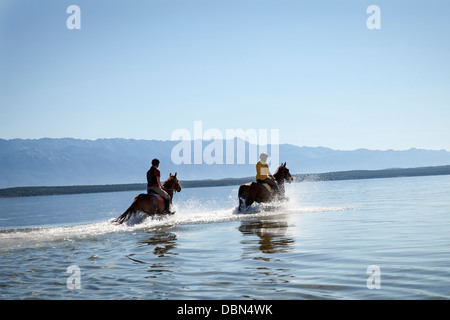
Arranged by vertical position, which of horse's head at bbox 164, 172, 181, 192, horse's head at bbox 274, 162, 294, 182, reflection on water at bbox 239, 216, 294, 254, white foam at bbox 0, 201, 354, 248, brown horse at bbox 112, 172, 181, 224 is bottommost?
white foam at bbox 0, 201, 354, 248

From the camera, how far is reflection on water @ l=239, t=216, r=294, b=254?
11.2 meters

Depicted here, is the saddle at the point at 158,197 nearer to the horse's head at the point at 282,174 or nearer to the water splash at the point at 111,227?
the water splash at the point at 111,227

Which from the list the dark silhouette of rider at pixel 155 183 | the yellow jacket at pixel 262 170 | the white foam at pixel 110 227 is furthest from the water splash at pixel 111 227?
the yellow jacket at pixel 262 170

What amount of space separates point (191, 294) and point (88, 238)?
8.90 metres

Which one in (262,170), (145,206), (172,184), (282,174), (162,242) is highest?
(262,170)

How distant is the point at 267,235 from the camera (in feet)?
45.3

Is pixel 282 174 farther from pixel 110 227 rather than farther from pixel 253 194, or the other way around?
pixel 110 227

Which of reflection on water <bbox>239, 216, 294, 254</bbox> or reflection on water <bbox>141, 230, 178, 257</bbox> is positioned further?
reflection on water <bbox>141, 230, 178, 257</bbox>

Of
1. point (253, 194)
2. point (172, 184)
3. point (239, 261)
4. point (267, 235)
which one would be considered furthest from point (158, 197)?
point (239, 261)

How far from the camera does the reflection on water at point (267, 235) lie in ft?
36.8

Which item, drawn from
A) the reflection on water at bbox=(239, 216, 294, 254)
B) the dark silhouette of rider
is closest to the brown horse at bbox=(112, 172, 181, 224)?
the dark silhouette of rider

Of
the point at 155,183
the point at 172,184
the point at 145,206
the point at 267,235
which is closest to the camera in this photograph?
the point at 267,235

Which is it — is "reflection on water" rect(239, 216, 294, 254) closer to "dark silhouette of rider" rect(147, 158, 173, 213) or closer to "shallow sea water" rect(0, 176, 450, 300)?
"shallow sea water" rect(0, 176, 450, 300)
